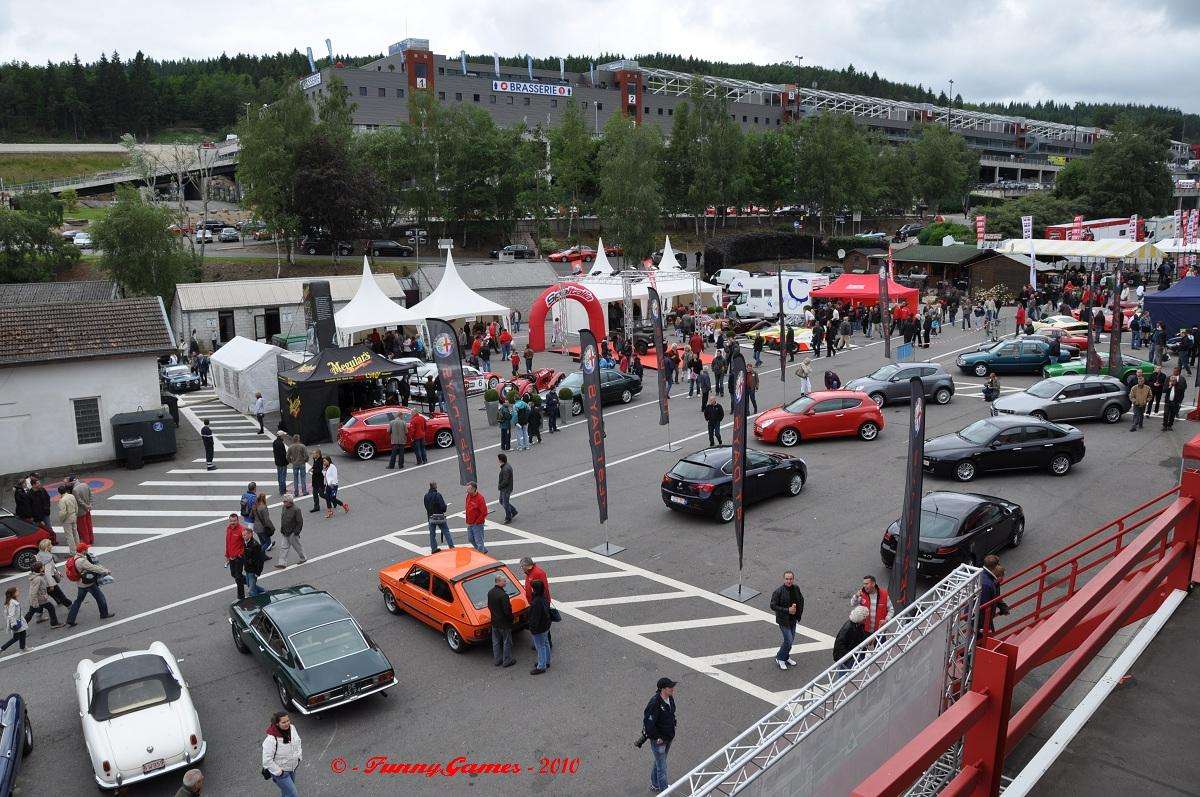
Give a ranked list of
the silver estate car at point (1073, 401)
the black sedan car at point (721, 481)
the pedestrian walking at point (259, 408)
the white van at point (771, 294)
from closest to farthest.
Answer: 1. the black sedan car at point (721, 481)
2. the silver estate car at point (1073, 401)
3. the pedestrian walking at point (259, 408)
4. the white van at point (771, 294)

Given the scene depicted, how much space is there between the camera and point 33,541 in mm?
17688

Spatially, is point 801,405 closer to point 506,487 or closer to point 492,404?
point 506,487

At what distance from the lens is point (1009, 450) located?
64.3ft

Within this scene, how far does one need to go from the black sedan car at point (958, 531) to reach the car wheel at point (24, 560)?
16357 millimetres

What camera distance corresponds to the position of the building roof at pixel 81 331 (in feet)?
79.0

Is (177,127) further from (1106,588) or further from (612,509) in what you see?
(1106,588)

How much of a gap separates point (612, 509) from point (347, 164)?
153 ft

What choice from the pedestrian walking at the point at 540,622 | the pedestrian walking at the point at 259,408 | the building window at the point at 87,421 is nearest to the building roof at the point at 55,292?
the pedestrian walking at the point at 259,408

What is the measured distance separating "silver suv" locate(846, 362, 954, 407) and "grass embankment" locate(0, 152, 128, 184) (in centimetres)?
9179

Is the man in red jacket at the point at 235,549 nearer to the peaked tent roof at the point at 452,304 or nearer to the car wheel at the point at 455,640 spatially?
the car wheel at the point at 455,640

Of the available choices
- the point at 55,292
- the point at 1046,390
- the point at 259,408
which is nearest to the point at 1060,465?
the point at 1046,390

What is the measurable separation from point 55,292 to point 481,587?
45617 mm

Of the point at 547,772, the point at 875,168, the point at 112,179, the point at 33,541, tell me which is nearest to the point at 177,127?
the point at 112,179

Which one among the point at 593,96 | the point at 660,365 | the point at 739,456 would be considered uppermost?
the point at 593,96
